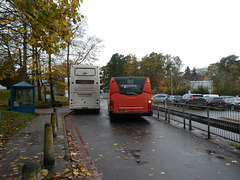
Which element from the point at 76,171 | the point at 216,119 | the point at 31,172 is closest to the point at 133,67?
the point at 216,119

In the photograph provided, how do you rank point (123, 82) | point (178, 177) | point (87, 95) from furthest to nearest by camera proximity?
point (87, 95)
point (123, 82)
point (178, 177)

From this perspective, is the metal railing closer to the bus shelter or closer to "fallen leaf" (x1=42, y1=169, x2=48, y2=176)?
"fallen leaf" (x1=42, y1=169, x2=48, y2=176)

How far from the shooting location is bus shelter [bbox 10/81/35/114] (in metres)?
15.0

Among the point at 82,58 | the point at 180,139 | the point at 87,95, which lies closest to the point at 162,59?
the point at 82,58

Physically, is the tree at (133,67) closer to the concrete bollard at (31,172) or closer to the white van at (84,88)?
the white van at (84,88)

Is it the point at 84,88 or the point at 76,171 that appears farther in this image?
the point at 84,88

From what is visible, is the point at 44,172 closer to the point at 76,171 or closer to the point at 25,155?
the point at 76,171

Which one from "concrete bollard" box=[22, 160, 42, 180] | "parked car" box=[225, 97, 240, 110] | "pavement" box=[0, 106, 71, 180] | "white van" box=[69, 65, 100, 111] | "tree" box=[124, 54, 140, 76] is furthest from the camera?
"tree" box=[124, 54, 140, 76]

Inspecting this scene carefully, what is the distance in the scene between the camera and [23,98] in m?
15.6

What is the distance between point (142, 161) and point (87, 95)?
1230 cm

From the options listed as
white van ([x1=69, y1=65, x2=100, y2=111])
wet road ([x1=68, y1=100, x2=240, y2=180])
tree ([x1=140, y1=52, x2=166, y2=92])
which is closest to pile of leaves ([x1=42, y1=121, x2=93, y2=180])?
wet road ([x1=68, y1=100, x2=240, y2=180])

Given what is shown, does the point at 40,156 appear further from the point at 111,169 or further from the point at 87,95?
the point at 87,95

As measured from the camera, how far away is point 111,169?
14.7 ft

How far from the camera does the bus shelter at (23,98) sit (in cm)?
1502
